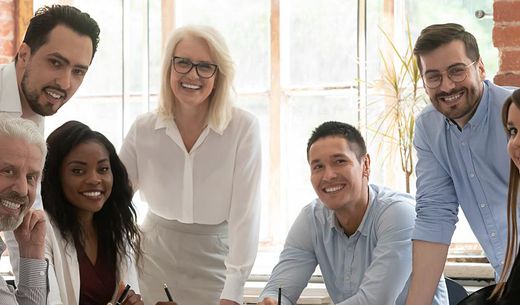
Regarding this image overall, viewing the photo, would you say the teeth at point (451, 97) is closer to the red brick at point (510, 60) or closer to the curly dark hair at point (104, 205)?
the red brick at point (510, 60)

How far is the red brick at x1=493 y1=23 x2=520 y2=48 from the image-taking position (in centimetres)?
331

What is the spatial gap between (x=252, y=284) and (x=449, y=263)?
2.64 ft

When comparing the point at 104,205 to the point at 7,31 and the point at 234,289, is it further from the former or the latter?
the point at 7,31

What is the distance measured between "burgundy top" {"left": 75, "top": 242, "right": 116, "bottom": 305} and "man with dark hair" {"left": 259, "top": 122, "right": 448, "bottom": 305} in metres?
0.45

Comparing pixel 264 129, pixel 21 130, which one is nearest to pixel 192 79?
pixel 21 130

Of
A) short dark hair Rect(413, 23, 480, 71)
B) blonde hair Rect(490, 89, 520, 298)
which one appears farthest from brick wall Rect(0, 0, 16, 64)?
blonde hair Rect(490, 89, 520, 298)

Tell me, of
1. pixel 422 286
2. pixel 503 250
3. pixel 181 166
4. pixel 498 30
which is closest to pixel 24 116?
pixel 181 166

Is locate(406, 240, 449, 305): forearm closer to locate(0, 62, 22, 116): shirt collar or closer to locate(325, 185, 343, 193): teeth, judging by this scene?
locate(325, 185, 343, 193): teeth

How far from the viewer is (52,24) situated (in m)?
2.56

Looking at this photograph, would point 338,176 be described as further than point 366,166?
No

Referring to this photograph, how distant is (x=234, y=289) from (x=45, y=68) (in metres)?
0.87

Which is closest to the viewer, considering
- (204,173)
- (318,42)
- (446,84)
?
(446,84)

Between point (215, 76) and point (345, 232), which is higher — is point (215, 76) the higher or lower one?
the higher one

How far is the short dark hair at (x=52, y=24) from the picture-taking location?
255 cm
